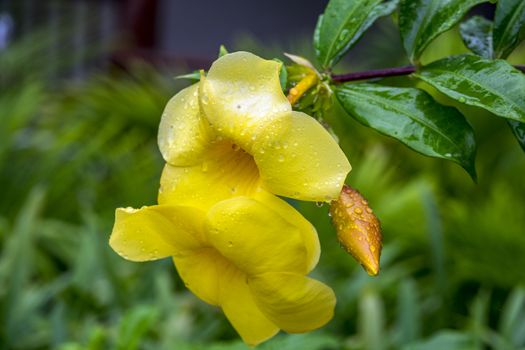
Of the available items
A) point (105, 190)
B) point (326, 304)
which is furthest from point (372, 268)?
point (105, 190)

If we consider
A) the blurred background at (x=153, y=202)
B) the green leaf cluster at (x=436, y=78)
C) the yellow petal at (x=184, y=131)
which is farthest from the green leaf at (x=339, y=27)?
the blurred background at (x=153, y=202)

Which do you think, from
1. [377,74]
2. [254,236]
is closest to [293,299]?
[254,236]

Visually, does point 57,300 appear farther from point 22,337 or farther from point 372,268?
point 372,268

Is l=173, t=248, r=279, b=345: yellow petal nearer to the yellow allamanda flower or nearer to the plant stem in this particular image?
the yellow allamanda flower

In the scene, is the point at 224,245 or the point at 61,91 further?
the point at 61,91

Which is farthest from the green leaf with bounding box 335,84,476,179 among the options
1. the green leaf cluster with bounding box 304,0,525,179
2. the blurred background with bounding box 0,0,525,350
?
the blurred background with bounding box 0,0,525,350

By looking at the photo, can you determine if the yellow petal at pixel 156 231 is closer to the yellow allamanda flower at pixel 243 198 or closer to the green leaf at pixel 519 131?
the yellow allamanda flower at pixel 243 198
